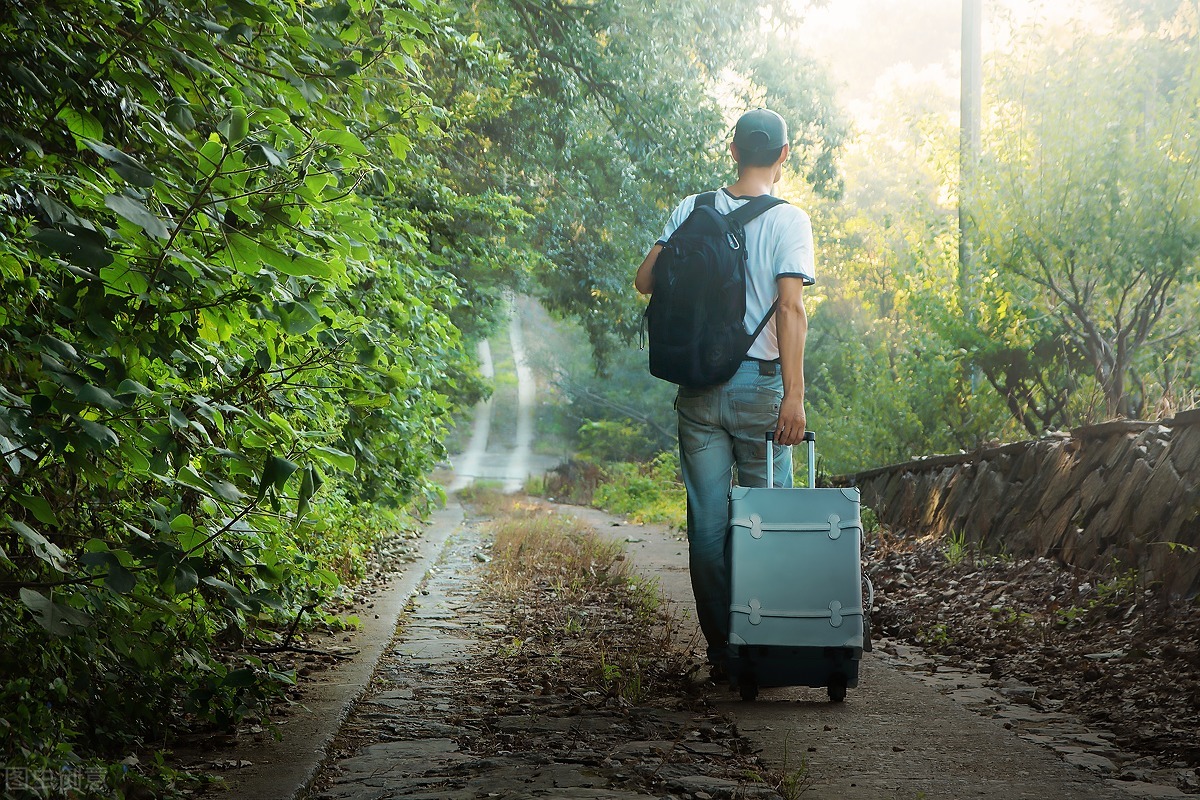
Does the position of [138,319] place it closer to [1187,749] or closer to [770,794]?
[770,794]

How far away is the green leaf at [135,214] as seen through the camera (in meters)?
2.12

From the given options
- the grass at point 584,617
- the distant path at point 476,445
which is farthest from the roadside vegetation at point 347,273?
the distant path at point 476,445

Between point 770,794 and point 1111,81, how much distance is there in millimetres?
8745

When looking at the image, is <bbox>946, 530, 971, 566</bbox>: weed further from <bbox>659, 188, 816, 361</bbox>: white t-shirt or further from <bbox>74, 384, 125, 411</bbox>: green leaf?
<bbox>74, 384, 125, 411</bbox>: green leaf

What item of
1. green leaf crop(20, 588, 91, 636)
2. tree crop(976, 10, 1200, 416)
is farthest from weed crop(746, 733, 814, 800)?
tree crop(976, 10, 1200, 416)

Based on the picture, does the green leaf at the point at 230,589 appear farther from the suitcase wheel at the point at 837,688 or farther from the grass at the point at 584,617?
the suitcase wheel at the point at 837,688

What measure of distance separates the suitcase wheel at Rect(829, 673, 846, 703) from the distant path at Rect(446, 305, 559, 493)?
93.8ft

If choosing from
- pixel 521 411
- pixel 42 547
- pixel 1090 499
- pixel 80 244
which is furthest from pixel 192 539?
pixel 521 411

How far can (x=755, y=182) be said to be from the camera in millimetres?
4590

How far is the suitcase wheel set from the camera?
161 inches

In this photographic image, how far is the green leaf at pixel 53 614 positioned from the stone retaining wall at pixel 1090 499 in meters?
4.64

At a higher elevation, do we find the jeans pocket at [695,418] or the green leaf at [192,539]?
the jeans pocket at [695,418]

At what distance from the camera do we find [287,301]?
294cm

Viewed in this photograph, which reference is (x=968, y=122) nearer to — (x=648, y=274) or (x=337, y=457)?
(x=648, y=274)
